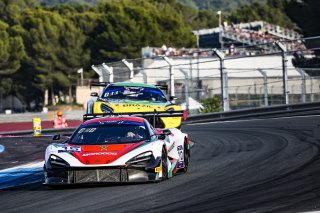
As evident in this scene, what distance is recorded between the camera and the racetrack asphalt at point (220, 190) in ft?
29.0

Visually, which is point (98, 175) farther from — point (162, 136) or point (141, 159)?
point (162, 136)

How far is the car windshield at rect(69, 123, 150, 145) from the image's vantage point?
39.4 ft

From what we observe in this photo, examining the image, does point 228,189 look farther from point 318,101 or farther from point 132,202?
point 318,101

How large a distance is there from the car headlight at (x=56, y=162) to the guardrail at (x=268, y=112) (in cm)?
1300

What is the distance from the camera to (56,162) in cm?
1137

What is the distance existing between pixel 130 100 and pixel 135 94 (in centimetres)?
38

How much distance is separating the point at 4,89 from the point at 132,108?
63325 mm

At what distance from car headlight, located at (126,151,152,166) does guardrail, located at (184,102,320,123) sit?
12.4 metres

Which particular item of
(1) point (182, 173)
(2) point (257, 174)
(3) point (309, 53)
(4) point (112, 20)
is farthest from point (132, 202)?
(4) point (112, 20)

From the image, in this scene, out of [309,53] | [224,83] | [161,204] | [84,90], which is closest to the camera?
[161,204]

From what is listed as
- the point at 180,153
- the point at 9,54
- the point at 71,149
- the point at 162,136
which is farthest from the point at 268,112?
the point at 9,54

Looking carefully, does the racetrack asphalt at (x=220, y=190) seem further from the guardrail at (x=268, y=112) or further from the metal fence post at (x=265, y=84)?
the metal fence post at (x=265, y=84)

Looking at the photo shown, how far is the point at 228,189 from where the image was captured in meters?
10.1

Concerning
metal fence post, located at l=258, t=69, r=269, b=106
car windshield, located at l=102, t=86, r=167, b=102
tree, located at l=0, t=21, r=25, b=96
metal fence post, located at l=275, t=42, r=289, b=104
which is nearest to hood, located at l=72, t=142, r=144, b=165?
car windshield, located at l=102, t=86, r=167, b=102
